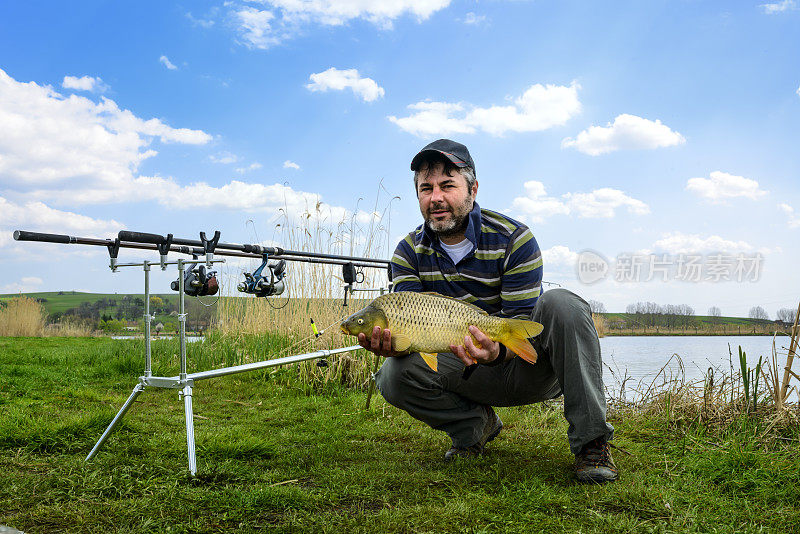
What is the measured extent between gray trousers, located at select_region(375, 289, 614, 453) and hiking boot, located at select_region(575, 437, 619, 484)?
0.13ft

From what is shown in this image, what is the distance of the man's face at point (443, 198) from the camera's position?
2.62 meters

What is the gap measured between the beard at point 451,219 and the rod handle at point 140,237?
1235 millimetres

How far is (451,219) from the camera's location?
8.65ft

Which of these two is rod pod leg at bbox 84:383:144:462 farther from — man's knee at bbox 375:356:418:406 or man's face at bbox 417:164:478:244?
man's face at bbox 417:164:478:244

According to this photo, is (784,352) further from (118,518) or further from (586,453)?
(118,518)

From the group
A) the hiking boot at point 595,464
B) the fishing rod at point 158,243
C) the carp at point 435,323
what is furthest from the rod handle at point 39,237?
the hiking boot at point 595,464

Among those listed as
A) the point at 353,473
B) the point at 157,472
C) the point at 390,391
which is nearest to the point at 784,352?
the point at 390,391

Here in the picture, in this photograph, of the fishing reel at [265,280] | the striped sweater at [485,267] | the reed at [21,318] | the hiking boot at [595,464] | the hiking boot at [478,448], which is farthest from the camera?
the reed at [21,318]

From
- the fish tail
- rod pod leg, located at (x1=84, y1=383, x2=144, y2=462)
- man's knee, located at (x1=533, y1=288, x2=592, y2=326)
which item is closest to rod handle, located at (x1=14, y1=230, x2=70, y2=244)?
rod pod leg, located at (x1=84, y1=383, x2=144, y2=462)

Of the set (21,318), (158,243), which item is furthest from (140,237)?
(21,318)

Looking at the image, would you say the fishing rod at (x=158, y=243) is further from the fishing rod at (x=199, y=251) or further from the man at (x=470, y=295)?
the man at (x=470, y=295)

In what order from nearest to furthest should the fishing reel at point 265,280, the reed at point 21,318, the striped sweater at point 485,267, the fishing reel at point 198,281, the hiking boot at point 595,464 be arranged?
the hiking boot at point 595,464 → the striped sweater at point 485,267 → the fishing reel at point 198,281 → the fishing reel at point 265,280 → the reed at point 21,318

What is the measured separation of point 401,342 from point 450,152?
2.96ft

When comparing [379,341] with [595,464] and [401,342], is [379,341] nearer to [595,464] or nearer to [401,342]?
[401,342]
